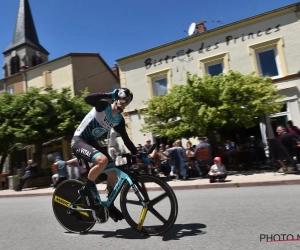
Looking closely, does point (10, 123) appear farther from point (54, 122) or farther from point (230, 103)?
point (230, 103)

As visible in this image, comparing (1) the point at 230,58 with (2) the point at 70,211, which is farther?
(1) the point at 230,58

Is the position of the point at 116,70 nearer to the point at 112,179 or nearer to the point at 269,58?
the point at 269,58

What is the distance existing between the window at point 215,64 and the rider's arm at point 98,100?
47.0ft

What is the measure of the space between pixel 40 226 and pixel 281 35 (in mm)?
15018

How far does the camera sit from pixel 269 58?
53.9 feet

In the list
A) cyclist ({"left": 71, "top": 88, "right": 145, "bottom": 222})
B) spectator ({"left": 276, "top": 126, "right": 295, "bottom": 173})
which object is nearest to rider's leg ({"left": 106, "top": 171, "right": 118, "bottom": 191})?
cyclist ({"left": 71, "top": 88, "right": 145, "bottom": 222})

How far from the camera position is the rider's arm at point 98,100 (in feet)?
12.4

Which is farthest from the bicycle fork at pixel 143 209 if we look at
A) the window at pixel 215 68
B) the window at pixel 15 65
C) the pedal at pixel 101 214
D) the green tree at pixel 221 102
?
the window at pixel 15 65

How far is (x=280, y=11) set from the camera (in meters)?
15.8

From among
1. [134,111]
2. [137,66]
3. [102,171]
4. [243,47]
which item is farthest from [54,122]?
[102,171]

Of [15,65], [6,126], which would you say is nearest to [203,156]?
[6,126]

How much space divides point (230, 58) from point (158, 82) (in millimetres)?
4674

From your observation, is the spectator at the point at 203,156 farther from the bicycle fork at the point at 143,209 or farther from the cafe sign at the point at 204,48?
the cafe sign at the point at 204,48

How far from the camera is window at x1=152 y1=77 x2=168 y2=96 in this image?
759 inches
